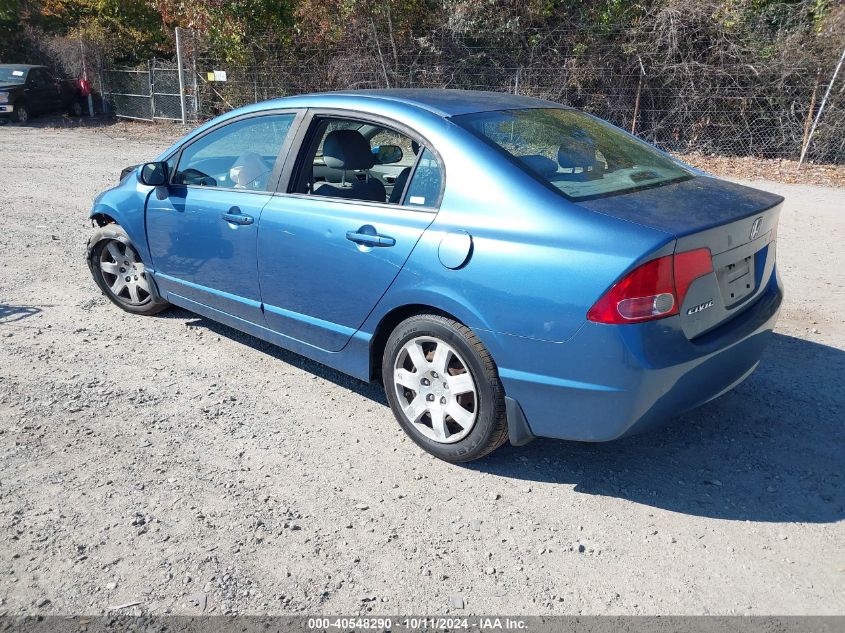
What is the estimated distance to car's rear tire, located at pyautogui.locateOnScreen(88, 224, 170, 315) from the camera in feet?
17.6

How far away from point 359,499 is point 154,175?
2.70 m

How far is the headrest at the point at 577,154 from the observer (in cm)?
363

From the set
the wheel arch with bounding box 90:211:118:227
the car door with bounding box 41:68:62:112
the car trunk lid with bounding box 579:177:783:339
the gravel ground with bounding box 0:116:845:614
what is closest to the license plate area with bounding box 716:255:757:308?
the car trunk lid with bounding box 579:177:783:339

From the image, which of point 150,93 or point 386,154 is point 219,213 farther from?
point 150,93

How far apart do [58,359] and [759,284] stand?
4.25 metres

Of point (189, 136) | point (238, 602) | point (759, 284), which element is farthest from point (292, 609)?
point (189, 136)

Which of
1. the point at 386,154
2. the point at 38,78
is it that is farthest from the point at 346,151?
→ the point at 38,78

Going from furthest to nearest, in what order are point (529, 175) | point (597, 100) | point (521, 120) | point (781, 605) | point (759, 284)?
point (597, 100) < point (521, 120) < point (759, 284) < point (529, 175) < point (781, 605)

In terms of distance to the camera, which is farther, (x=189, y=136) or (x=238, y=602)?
(x=189, y=136)

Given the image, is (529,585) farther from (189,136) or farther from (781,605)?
(189,136)

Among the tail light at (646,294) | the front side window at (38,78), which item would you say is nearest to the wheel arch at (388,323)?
the tail light at (646,294)

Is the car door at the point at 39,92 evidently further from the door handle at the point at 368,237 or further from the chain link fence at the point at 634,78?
the door handle at the point at 368,237

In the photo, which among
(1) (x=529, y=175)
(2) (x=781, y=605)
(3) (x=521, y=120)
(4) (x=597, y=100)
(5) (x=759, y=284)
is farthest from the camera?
(4) (x=597, y=100)

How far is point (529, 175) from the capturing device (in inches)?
129
